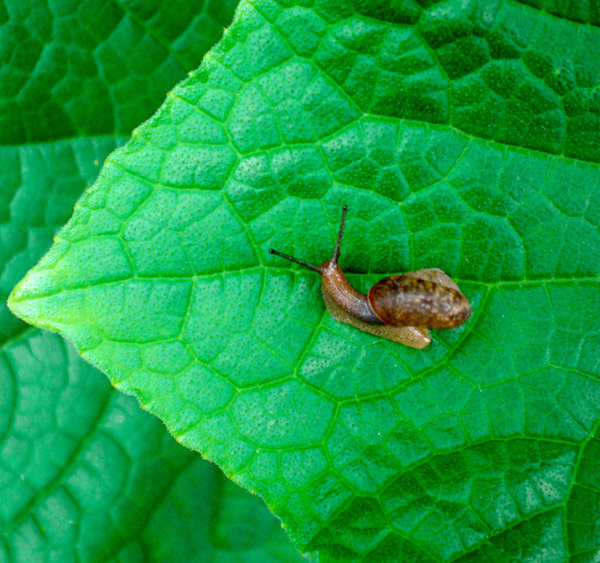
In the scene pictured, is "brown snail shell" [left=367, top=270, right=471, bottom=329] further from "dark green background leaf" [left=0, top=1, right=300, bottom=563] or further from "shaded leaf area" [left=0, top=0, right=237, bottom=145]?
"shaded leaf area" [left=0, top=0, right=237, bottom=145]

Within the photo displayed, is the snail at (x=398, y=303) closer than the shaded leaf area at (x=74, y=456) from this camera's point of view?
Yes

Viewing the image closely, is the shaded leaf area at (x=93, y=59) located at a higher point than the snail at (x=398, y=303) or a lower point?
higher

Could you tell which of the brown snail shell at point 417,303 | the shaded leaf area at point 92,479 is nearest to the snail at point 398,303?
the brown snail shell at point 417,303

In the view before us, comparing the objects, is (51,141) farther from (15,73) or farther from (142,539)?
(142,539)

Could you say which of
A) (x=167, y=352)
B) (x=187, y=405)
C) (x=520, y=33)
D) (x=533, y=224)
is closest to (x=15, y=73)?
(x=167, y=352)

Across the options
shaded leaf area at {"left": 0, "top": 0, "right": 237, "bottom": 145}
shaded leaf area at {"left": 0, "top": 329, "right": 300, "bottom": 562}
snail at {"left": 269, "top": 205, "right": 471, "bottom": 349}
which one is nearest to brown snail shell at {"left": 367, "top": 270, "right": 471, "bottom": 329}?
snail at {"left": 269, "top": 205, "right": 471, "bottom": 349}

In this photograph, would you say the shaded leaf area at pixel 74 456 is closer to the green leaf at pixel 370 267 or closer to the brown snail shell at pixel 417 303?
the green leaf at pixel 370 267
